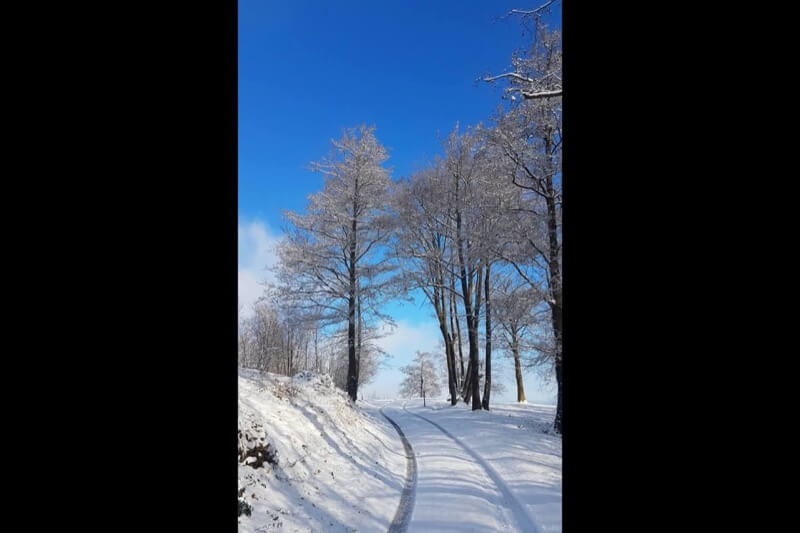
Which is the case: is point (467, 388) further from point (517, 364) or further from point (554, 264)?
point (554, 264)

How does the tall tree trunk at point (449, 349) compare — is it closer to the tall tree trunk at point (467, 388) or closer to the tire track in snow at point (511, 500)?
the tall tree trunk at point (467, 388)

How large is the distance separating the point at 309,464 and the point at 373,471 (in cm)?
124

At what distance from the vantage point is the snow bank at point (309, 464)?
203 inches

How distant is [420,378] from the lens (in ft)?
104

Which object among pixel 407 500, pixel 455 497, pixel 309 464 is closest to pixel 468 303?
pixel 309 464

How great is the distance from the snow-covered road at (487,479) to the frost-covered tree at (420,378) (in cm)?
2008

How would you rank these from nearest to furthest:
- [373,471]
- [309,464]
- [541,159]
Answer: [309,464] → [373,471] → [541,159]

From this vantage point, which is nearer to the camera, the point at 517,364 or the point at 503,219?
the point at 503,219

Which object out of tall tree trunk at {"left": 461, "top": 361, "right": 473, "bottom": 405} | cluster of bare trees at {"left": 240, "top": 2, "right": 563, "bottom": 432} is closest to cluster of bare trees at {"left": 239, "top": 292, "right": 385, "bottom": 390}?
cluster of bare trees at {"left": 240, "top": 2, "right": 563, "bottom": 432}

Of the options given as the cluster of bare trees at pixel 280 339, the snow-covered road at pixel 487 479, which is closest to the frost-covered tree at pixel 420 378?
the cluster of bare trees at pixel 280 339

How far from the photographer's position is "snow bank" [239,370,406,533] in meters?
5.15

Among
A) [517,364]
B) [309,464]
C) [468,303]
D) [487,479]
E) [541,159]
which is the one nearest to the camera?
[487,479]

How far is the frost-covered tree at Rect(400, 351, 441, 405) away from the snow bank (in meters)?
20.7
